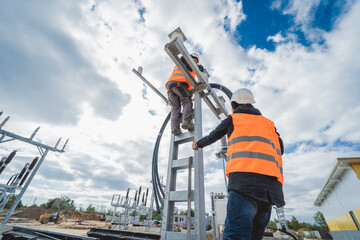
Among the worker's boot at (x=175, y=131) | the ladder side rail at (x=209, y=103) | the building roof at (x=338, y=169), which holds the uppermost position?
the building roof at (x=338, y=169)

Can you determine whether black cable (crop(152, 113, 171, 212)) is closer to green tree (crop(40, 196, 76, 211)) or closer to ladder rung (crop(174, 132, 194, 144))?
ladder rung (crop(174, 132, 194, 144))

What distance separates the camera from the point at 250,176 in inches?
55.7

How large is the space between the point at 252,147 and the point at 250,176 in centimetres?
28

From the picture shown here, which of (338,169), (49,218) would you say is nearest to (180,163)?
(338,169)

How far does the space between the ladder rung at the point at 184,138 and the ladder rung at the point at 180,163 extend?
0.40m

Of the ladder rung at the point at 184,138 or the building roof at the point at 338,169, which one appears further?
the building roof at the point at 338,169

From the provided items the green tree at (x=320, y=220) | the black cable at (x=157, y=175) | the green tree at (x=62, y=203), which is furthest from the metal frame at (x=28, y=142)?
the green tree at (x=320, y=220)

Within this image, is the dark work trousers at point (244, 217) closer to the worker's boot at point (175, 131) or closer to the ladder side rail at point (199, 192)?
the ladder side rail at point (199, 192)

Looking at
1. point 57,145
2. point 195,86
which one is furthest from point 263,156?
point 57,145

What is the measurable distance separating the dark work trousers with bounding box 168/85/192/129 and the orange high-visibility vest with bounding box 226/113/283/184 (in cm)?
135

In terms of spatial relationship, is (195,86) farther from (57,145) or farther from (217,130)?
(57,145)

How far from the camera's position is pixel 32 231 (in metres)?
3.73

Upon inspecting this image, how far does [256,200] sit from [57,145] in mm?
10762

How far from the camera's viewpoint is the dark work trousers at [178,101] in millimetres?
3008
